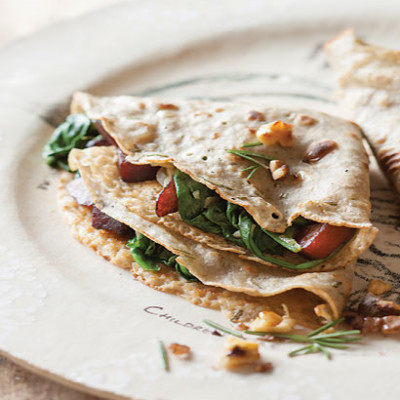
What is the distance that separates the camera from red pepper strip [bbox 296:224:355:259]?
Answer: 305 cm

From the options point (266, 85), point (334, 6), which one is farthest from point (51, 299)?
point (334, 6)

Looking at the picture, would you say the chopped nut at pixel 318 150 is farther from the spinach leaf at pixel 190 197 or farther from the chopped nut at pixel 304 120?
the spinach leaf at pixel 190 197

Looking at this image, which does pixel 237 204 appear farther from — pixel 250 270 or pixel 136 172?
pixel 136 172

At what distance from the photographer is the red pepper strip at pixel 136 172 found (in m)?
3.61

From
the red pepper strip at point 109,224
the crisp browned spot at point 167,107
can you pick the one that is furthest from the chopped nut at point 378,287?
the crisp browned spot at point 167,107

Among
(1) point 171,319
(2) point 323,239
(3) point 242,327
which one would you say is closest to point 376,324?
(2) point 323,239

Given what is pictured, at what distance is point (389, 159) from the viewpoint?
12.3ft

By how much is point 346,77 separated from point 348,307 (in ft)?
6.47

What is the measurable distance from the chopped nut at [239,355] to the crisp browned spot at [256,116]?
1.43m

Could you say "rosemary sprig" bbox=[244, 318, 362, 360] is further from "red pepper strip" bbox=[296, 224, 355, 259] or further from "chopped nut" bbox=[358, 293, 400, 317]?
"red pepper strip" bbox=[296, 224, 355, 259]

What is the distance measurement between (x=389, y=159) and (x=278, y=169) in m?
0.85

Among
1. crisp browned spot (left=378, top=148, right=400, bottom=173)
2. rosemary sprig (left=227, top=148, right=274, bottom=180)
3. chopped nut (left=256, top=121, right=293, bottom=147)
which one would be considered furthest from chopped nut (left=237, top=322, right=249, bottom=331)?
crisp browned spot (left=378, top=148, right=400, bottom=173)

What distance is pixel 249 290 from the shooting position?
300 cm

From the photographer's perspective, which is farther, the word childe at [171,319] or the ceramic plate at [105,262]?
the word childe at [171,319]
